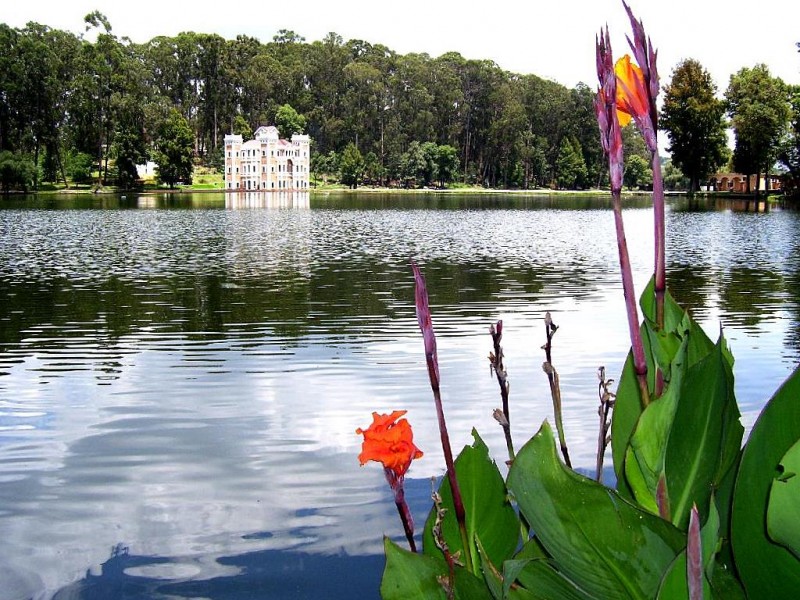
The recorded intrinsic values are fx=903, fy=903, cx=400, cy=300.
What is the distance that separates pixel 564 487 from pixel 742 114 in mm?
57799

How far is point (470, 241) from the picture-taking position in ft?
74.6

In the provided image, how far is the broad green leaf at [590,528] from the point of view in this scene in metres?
1.25

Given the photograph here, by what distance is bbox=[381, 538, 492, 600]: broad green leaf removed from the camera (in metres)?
1.47

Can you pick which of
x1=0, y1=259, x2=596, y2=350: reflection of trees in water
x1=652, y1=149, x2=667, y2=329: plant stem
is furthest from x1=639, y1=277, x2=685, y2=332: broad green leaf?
x1=0, y1=259, x2=596, y2=350: reflection of trees in water

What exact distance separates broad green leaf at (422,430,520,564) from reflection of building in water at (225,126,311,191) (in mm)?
88067

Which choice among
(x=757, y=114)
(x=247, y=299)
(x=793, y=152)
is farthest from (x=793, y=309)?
(x=757, y=114)

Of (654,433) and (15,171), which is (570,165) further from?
(654,433)

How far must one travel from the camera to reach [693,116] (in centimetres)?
5938

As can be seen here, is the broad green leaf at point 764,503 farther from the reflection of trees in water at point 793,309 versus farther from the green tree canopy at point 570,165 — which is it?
the green tree canopy at point 570,165

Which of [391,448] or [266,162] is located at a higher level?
[266,162]

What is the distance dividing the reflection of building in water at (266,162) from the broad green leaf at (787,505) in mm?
88577

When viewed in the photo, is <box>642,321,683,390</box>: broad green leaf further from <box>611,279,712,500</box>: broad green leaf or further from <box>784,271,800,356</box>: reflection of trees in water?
<box>784,271,800,356</box>: reflection of trees in water

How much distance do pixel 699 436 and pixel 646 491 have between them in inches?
4.9

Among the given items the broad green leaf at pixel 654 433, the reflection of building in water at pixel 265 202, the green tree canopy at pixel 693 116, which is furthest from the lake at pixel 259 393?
the green tree canopy at pixel 693 116
